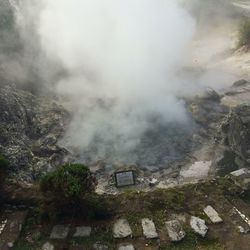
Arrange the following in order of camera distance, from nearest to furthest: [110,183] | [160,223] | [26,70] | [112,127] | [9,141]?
[160,223] → [110,183] → [9,141] → [112,127] → [26,70]

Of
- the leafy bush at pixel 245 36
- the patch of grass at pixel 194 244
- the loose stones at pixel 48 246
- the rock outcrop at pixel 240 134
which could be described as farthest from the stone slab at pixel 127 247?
the leafy bush at pixel 245 36

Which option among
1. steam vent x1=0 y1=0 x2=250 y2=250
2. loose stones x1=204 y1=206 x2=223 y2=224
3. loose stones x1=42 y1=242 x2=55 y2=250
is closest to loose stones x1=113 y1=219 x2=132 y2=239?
steam vent x1=0 y1=0 x2=250 y2=250

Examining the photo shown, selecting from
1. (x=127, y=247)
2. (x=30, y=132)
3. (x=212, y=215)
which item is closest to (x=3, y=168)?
(x=127, y=247)

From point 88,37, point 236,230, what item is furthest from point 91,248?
point 88,37

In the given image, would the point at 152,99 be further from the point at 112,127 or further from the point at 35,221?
the point at 35,221

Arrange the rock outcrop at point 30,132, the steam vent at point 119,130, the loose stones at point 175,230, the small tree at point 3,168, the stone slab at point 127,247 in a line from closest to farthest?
1. the stone slab at point 127,247
2. the loose stones at point 175,230
3. the steam vent at point 119,130
4. the small tree at point 3,168
5. the rock outcrop at point 30,132

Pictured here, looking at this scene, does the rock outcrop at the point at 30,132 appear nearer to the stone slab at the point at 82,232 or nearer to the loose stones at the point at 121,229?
the stone slab at the point at 82,232

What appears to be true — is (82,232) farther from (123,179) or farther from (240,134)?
(240,134)
